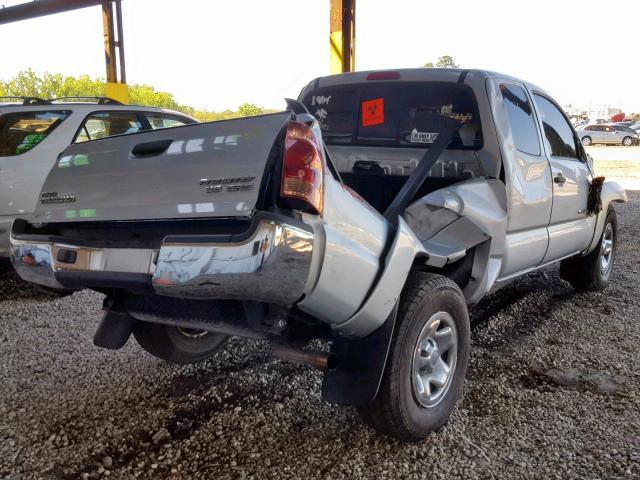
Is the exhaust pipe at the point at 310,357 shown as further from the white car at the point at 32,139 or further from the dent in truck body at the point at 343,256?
the white car at the point at 32,139

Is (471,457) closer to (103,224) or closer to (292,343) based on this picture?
(292,343)

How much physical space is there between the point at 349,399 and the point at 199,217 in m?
1.03

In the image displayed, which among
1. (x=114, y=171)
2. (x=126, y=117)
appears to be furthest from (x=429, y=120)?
(x=126, y=117)

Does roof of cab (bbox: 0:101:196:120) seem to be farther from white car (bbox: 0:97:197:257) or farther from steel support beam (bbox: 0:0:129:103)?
steel support beam (bbox: 0:0:129:103)

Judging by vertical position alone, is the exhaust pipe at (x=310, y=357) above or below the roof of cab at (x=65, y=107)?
below

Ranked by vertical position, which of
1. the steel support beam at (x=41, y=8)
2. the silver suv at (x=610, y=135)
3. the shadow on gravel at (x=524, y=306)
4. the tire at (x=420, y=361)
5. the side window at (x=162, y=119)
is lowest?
the silver suv at (x=610, y=135)

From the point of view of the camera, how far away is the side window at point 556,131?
4463 mm

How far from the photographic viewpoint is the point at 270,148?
7.15 feet

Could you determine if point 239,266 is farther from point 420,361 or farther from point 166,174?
point 420,361

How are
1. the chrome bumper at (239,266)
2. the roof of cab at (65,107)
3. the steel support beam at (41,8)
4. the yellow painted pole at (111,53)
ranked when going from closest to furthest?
the chrome bumper at (239,266) → the roof of cab at (65,107) → the yellow painted pole at (111,53) → the steel support beam at (41,8)

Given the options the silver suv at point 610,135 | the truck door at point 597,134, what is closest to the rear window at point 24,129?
the silver suv at point 610,135

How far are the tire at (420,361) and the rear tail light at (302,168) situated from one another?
2.70 feet

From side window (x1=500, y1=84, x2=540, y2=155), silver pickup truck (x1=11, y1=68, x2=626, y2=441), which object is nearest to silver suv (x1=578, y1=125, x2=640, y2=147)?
side window (x1=500, y1=84, x2=540, y2=155)

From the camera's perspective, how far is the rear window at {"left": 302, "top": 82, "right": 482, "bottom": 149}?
11.9 ft
